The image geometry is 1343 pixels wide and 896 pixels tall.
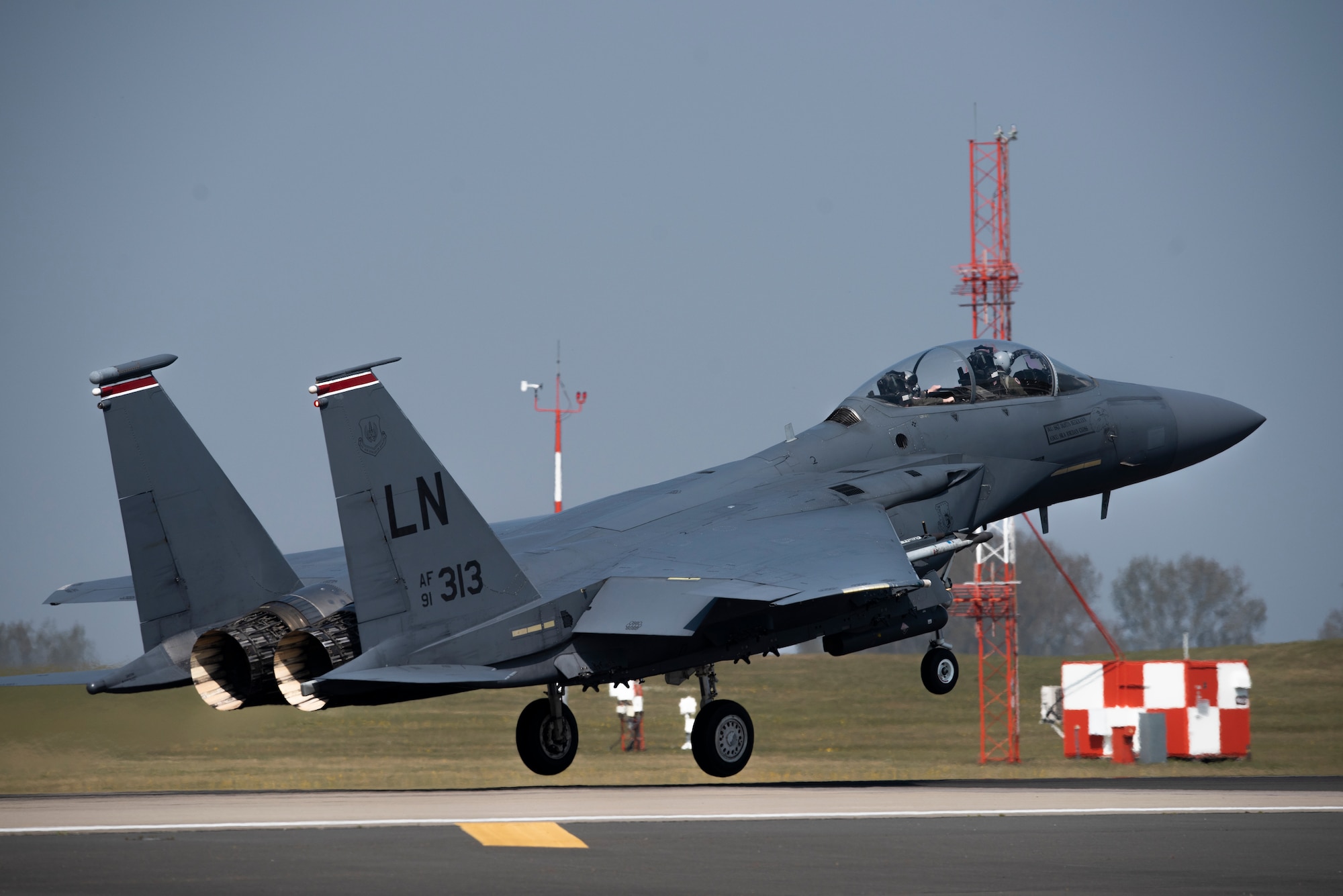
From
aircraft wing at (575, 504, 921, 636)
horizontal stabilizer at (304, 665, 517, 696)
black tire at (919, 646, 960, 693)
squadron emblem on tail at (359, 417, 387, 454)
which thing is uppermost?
squadron emblem on tail at (359, 417, 387, 454)

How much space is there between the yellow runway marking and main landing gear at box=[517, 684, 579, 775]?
3.07m

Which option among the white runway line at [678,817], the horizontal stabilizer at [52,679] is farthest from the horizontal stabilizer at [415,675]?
the horizontal stabilizer at [52,679]

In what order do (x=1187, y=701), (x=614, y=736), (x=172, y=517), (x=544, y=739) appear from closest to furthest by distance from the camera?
(x=172, y=517) < (x=544, y=739) < (x=1187, y=701) < (x=614, y=736)

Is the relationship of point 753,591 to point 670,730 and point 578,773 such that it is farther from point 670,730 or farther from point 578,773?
point 670,730

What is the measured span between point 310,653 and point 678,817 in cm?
402

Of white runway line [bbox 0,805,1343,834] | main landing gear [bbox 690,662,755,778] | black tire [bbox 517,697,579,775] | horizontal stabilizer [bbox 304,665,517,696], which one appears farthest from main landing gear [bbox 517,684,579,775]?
horizontal stabilizer [bbox 304,665,517,696]

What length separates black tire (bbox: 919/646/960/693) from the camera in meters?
18.7

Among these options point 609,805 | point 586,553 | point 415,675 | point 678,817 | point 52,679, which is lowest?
point 609,805

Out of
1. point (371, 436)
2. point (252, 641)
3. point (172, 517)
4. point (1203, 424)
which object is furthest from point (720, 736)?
point (1203, 424)

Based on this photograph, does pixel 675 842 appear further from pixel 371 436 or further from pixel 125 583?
pixel 125 583

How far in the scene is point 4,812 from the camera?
49.9 ft

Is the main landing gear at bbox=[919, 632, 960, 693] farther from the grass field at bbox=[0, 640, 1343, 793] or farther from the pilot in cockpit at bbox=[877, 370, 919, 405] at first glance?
the grass field at bbox=[0, 640, 1343, 793]

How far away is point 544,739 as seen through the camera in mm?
17172

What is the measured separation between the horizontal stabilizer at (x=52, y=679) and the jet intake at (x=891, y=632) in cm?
833
